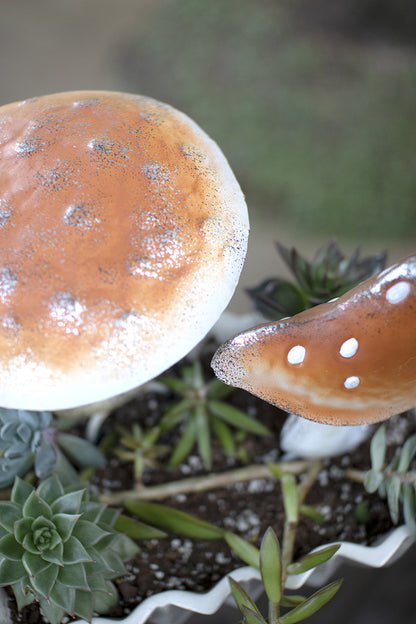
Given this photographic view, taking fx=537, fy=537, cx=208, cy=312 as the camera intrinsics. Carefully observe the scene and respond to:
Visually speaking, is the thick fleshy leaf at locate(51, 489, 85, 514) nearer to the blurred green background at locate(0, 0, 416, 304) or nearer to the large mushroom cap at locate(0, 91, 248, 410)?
the large mushroom cap at locate(0, 91, 248, 410)

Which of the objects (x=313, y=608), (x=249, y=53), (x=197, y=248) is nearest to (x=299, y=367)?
(x=197, y=248)

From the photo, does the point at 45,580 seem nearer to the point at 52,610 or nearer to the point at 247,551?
the point at 52,610

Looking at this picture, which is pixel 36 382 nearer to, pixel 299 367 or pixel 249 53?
pixel 299 367

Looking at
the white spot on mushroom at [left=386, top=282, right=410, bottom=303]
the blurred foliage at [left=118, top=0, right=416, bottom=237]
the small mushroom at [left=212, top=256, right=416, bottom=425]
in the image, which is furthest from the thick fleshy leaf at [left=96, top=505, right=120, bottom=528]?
the blurred foliage at [left=118, top=0, right=416, bottom=237]

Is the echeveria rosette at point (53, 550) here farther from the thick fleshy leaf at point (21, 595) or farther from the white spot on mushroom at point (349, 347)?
the white spot on mushroom at point (349, 347)

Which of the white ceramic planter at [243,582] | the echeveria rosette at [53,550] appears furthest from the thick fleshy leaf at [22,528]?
the white ceramic planter at [243,582]
